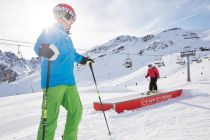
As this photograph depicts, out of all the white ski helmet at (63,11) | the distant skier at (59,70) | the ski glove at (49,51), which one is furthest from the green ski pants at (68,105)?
the white ski helmet at (63,11)

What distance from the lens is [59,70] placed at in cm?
341

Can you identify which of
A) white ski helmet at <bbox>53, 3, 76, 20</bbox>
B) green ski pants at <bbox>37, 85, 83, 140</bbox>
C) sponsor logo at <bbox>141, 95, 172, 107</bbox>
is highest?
white ski helmet at <bbox>53, 3, 76, 20</bbox>

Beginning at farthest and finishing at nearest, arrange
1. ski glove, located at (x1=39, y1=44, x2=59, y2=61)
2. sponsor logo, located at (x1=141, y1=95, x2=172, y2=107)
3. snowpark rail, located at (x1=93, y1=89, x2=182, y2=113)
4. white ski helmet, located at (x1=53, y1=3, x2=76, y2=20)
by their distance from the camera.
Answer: sponsor logo, located at (x1=141, y1=95, x2=172, y2=107)
snowpark rail, located at (x1=93, y1=89, x2=182, y2=113)
white ski helmet, located at (x1=53, y1=3, x2=76, y2=20)
ski glove, located at (x1=39, y1=44, x2=59, y2=61)

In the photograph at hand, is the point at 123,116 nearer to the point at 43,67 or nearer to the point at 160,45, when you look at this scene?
the point at 43,67

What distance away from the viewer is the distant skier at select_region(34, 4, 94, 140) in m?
3.20

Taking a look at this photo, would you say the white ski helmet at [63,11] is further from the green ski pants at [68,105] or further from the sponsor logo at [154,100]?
the sponsor logo at [154,100]

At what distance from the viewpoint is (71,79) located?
357cm

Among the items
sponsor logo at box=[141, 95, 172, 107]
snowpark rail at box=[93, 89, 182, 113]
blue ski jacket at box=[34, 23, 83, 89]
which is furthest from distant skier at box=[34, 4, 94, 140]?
sponsor logo at box=[141, 95, 172, 107]

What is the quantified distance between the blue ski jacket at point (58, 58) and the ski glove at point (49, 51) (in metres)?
0.13

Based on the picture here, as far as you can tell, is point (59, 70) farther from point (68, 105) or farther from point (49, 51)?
point (68, 105)

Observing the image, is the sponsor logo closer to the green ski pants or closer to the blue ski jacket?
the green ski pants

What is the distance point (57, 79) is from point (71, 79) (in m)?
0.25

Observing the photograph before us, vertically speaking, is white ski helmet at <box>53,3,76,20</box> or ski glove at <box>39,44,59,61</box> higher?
white ski helmet at <box>53,3,76,20</box>

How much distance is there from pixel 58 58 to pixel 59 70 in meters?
0.16
